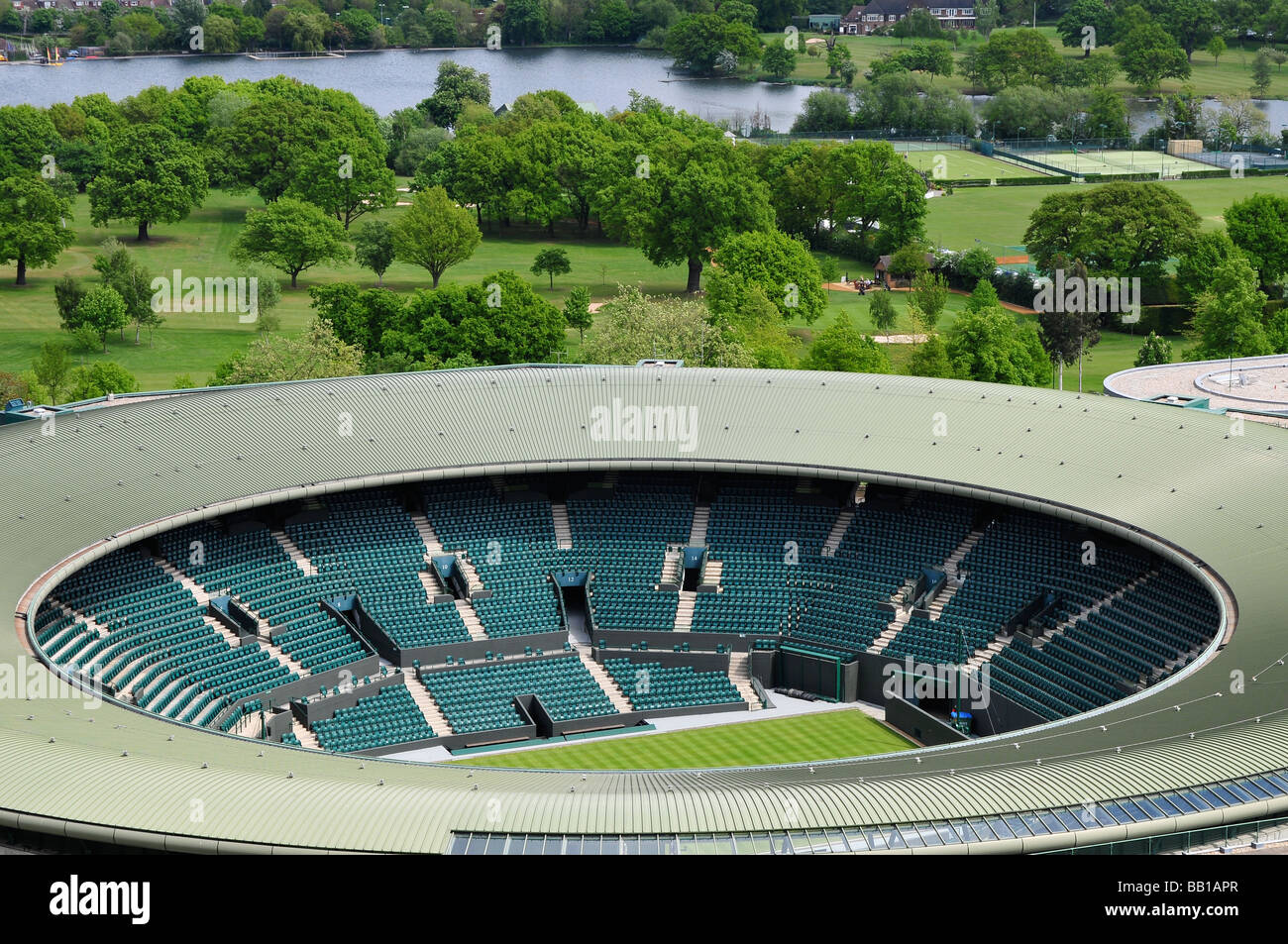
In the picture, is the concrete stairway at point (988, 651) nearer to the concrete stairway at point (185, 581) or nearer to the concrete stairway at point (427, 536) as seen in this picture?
the concrete stairway at point (427, 536)

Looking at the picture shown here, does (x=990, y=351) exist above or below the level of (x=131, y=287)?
below

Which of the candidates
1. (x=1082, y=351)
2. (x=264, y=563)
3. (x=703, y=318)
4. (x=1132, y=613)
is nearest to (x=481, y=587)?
(x=264, y=563)

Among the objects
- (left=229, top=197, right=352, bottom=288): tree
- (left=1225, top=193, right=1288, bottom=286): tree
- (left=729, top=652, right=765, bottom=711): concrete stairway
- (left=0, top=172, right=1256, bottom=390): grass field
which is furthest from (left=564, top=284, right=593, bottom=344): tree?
(left=1225, top=193, right=1288, bottom=286): tree

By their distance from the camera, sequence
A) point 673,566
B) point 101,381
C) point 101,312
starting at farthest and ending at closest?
1. point 101,312
2. point 101,381
3. point 673,566

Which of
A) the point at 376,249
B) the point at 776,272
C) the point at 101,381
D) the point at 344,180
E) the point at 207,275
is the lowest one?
the point at 101,381

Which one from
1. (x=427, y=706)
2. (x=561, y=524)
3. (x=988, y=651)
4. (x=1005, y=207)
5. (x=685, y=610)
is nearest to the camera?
(x=427, y=706)

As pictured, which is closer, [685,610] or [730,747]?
[730,747]

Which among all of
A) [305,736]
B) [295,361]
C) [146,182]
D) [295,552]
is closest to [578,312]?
[295,361]

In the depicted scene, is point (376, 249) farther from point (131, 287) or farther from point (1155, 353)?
point (1155, 353)
